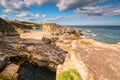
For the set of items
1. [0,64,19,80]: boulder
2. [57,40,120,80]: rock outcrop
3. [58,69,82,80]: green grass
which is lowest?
[0,64,19,80]: boulder

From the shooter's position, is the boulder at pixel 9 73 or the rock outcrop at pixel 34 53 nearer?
the boulder at pixel 9 73

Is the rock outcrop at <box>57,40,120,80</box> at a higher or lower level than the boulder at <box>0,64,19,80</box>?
higher

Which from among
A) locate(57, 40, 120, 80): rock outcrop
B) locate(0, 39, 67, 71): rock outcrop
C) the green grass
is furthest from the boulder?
locate(57, 40, 120, 80): rock outcrop

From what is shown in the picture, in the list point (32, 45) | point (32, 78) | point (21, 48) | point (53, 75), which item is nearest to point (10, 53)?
point (21, 48)

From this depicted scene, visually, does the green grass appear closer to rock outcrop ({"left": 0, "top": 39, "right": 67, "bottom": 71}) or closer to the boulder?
the boulder

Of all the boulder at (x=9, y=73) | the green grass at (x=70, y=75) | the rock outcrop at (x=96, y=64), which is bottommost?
the boulder at (x=9, y=73)

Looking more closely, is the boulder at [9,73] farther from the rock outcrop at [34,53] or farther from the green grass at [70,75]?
the green grass at [70,75]

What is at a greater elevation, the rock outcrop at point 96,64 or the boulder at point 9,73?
the rock outcrop at point 96,64

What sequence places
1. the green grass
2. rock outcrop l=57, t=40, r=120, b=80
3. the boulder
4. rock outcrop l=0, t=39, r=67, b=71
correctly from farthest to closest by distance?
1. rock outcrop l=0, t=39, r=67, b=71
2. the boulder
3. the green grass
4. rock outcrop l=57, t=40, r=120, b=80

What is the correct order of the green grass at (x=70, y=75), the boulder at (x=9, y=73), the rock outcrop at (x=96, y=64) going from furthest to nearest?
the boulder at (x=9, y=73) → the green grass at (x=70, y=75) → the rock outcrop at (x=96, y=64)

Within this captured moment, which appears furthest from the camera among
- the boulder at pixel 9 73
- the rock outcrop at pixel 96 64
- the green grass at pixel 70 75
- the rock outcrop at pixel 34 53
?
the rock outcrop at pixel 34 53

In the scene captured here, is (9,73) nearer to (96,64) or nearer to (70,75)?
(70,75)

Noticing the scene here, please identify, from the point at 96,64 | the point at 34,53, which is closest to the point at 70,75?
the point at 96,64

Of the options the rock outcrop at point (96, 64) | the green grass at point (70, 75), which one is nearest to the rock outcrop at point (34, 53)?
the green grass at point (70, 75)
